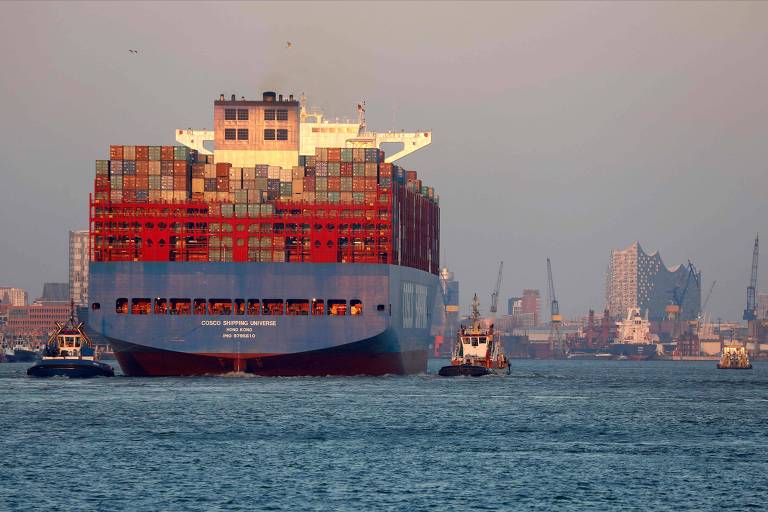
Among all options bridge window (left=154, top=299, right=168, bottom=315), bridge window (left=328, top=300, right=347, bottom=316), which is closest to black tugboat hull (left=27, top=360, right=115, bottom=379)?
bridge window (left=154, top=299, right=168, bottom=315)

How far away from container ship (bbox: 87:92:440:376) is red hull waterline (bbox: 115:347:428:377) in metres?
0.16

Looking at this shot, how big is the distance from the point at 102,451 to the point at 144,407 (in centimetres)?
2287

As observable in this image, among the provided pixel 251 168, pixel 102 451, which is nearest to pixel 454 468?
pixel 102 451

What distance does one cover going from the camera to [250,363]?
11475 centimetres

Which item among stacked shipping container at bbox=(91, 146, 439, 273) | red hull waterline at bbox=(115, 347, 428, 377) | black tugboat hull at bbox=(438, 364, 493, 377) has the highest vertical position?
stacked shipping container at bbox=(91, 146, 439, 273)

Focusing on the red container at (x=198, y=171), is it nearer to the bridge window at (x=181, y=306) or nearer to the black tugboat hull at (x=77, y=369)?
the bridge window at (x=181, y=306)

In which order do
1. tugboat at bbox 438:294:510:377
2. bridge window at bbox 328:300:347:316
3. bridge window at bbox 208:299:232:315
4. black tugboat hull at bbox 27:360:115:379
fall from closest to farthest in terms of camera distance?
bridge window at bbox 208:299:232:315, bridge window at bbox 328:300:347:316, black tugboat hull at bbox 27:360:115:379, tugboat at bbox 438:294:510:377

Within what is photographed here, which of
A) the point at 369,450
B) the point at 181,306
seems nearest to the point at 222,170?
the point at 181,306

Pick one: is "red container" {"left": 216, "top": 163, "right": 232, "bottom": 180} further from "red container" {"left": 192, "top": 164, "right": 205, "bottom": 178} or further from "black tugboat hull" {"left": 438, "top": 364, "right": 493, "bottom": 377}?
"black tugboat hull" {"left": 438, "top": 364, "right": 493, "bottom": 377}

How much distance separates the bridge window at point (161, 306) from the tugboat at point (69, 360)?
1149 cm

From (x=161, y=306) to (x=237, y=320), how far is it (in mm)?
6237

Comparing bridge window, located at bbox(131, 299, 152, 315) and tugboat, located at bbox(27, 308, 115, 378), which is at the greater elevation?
bridge window, located at bbox(131, 299, 152, 315)

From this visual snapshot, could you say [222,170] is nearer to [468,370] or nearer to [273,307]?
[273,307]

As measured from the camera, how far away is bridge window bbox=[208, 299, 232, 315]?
371 ft
